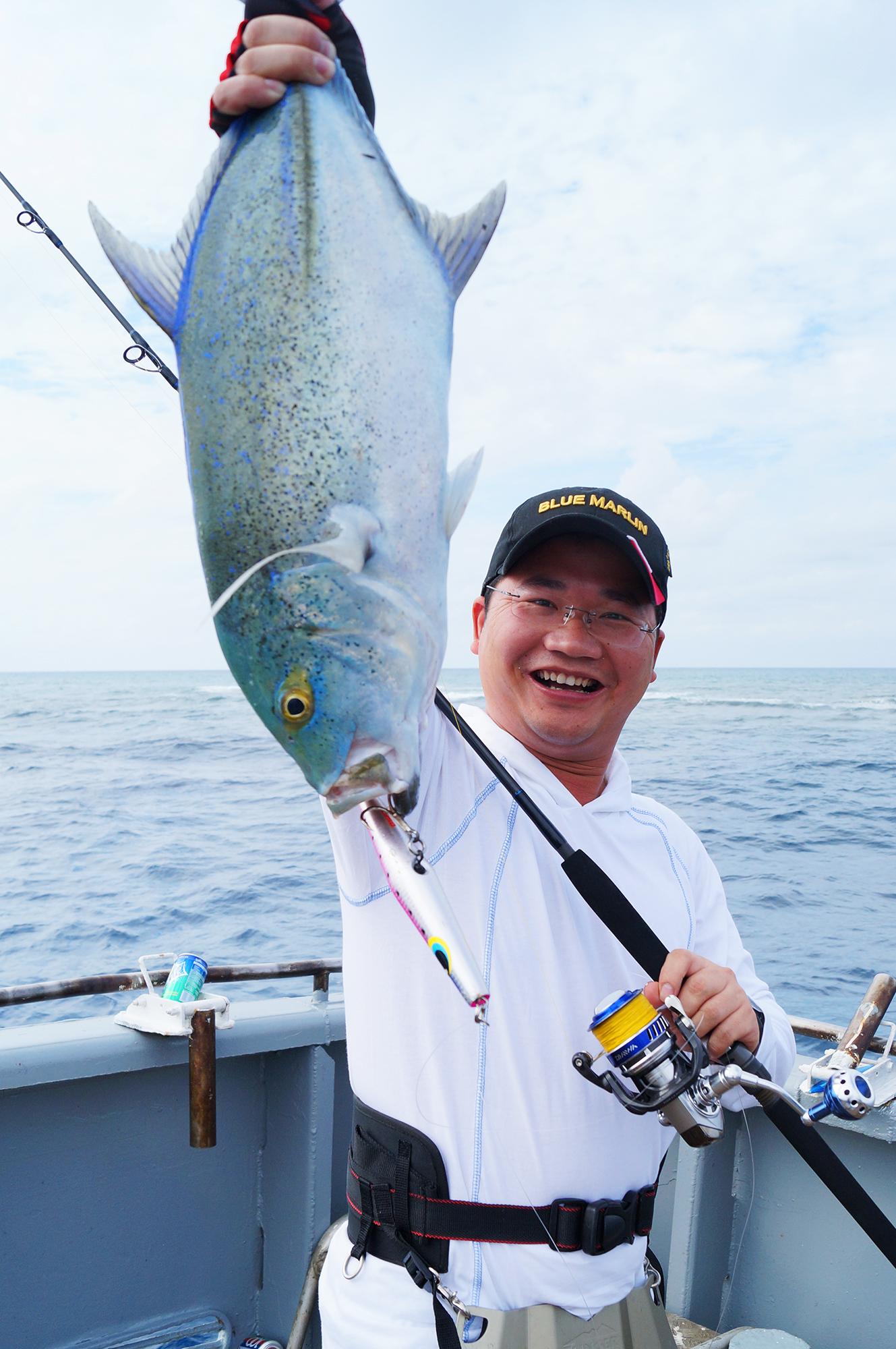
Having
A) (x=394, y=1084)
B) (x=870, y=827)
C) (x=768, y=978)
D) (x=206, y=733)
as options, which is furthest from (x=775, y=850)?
(x=206, y=733)

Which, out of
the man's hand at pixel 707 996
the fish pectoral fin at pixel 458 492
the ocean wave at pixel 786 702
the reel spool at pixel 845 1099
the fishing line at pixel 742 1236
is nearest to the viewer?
the fish pectoral fin at pixel 458 492

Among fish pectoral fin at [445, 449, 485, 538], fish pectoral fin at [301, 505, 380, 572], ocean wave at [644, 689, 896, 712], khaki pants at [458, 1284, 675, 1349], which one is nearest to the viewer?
fish pectoral fin at [301, 505, 380, 572]

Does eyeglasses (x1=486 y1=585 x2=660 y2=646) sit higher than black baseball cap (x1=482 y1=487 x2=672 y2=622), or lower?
lower

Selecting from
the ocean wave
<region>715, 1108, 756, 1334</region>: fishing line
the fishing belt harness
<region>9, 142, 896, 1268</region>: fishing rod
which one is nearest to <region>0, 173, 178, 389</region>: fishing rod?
<region>9, 142, 896, 1268</region>: fishing rod

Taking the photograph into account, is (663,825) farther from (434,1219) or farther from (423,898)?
(423,898)

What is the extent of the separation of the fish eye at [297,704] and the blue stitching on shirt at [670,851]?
1.18 meters

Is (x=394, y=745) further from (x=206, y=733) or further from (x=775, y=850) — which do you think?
(x=206, y=733)

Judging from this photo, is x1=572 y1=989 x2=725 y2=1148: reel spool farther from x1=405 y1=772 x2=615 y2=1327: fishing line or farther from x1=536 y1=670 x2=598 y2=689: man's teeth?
x1=536 y1=670 x2=598 y2=689: man's teeth

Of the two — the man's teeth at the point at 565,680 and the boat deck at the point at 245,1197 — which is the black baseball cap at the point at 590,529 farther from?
the boat deck at the point at 245,1197

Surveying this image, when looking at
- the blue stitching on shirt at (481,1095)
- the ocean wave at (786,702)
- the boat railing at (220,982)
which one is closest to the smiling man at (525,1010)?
the blue stitching on shirt at (481,1095)

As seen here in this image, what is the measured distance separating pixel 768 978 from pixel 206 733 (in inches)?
796

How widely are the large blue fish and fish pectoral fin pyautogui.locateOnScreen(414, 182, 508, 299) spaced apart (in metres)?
0.06

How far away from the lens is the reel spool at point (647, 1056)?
1567mm

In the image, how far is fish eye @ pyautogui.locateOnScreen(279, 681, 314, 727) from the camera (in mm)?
1053
